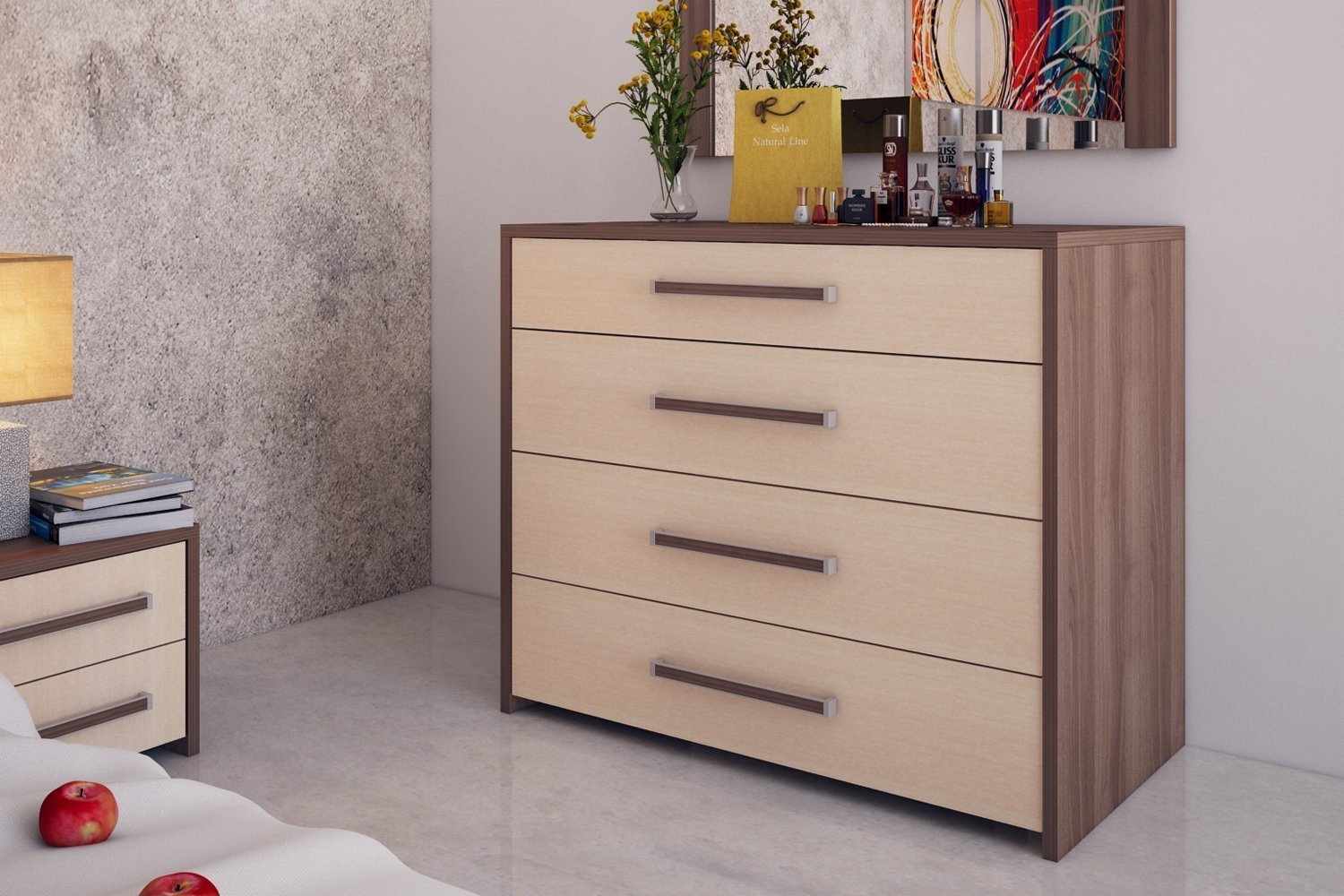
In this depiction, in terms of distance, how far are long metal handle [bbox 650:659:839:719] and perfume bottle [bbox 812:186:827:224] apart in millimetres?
837

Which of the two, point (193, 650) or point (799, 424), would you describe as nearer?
point (799, 424)

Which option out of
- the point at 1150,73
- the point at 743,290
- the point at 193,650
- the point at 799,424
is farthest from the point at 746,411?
the point at 193,650

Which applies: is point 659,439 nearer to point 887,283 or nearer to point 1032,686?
point 887,283

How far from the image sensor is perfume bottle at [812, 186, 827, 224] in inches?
96.4

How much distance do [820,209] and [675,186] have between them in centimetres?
42

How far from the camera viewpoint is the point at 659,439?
246 cm

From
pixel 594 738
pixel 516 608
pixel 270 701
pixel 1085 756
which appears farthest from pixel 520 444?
pixel 1085 756

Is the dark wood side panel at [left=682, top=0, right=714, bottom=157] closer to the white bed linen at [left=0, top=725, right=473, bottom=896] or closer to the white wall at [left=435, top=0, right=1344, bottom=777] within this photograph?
the white wall at [left=435, top=0, right=1344, bottom=777]

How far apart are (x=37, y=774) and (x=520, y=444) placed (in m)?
1.52

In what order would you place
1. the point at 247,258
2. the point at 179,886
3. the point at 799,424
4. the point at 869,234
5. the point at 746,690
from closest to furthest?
1. the point at 179,886
2. the point at 869,234
3. the point at 799,424
4. the point at 746,690
5. the point at 247,258

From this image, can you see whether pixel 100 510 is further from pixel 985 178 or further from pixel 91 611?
pixel 985 178

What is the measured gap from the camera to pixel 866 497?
222 cm

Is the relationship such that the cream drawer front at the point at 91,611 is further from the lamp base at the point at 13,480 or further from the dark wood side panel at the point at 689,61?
the dark wood side panel at the point at 689,61

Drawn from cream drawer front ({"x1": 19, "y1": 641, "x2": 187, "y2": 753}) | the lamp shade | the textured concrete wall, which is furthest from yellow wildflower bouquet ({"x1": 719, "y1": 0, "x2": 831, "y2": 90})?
cream drawer front ({"x1": 19, "y1": 641, "x2": 187, "y2": 753})
